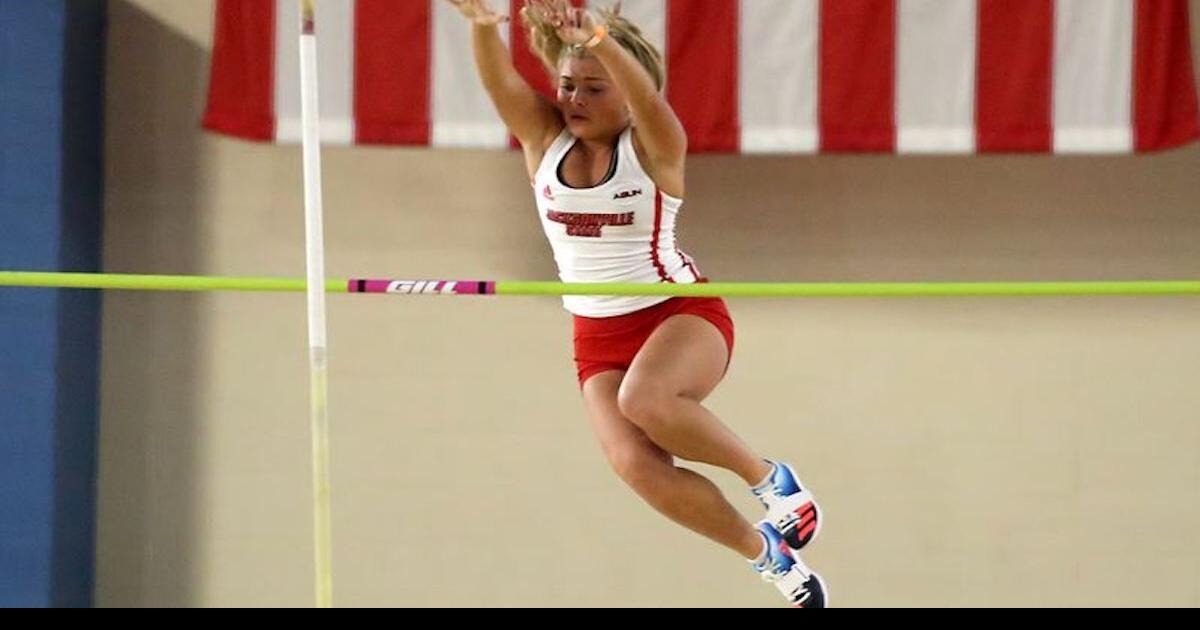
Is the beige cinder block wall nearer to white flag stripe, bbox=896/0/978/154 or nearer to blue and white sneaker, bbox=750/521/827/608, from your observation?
white flag stripe, bbox=896/0/978/154

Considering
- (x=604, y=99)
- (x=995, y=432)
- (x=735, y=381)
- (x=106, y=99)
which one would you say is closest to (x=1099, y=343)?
(x=995, y=432)

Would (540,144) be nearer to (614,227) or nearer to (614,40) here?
(614,227)

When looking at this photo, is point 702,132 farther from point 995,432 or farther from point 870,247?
point 995,432

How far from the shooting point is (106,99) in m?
5.12

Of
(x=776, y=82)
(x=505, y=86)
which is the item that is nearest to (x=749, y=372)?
(x=776, y=82)

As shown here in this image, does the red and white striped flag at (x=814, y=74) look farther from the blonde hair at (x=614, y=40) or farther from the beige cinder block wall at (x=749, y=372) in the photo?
the blonde hair at (x=614, y=40)

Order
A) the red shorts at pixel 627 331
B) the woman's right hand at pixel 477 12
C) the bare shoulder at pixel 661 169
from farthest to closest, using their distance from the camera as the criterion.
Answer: the red shorts at pixel 627 331, the bare shoulder at pixel 661 169, the woman's right hand at pixel 477 12

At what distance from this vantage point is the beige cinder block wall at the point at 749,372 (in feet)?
16.7

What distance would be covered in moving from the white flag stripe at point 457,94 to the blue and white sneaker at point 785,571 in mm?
1458

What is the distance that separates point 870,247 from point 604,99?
1574 mm

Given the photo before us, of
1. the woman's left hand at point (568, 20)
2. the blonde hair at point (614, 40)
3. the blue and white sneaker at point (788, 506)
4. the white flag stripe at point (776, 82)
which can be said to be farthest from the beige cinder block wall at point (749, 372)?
the woman's left hand at point (568, 20)

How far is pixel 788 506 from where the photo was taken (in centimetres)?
387

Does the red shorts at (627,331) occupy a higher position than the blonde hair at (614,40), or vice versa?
the blonde hair at (614,40)

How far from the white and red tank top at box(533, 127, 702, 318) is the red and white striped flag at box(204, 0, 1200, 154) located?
944 millimetres
